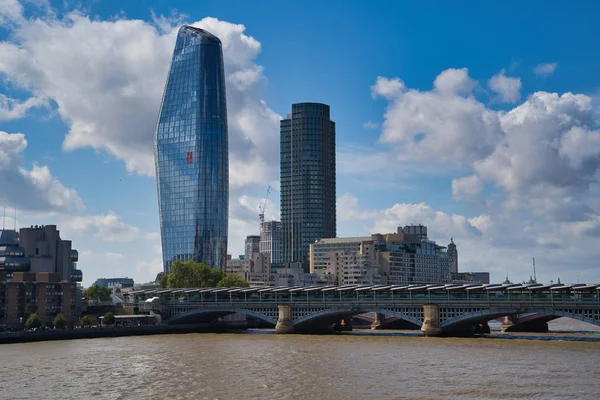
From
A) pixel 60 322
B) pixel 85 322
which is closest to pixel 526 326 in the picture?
pixel 85 322

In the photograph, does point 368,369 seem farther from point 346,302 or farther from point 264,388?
point 346,302

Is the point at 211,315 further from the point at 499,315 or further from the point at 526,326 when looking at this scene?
the point at 499,315

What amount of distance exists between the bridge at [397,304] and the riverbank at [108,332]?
3.69 meters

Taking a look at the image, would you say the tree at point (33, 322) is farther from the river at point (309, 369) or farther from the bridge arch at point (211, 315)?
the bridge arch at point (211, 315)

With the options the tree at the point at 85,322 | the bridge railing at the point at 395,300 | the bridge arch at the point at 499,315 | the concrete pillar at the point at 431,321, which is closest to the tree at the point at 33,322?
the tree at the point at 85,322

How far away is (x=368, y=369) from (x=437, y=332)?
50.5 metres

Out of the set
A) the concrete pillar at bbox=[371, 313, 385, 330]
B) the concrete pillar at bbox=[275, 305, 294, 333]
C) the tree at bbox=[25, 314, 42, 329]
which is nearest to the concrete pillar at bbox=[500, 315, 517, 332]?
the concrete pillar at bbox=[371, 313, 385, 330]

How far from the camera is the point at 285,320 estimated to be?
535 feet

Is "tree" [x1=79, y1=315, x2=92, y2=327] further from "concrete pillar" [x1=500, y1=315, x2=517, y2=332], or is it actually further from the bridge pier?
"concrete pillar" [x1=500, y1=315, x2=517, y2=332]

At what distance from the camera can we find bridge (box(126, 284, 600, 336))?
133m

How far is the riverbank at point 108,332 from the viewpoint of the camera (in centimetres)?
13912

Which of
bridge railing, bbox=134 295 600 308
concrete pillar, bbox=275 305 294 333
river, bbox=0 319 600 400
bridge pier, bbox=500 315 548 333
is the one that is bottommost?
river, bbox=0 319 600 400

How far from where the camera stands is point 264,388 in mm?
80875

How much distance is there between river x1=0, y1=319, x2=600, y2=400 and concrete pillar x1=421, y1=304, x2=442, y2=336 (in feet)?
19.2
